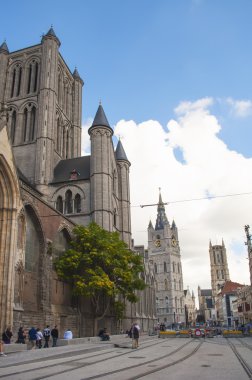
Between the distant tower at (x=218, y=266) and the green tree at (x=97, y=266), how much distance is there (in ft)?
452

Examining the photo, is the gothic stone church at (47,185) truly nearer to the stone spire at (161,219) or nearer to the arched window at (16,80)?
the arched window at (16,80)

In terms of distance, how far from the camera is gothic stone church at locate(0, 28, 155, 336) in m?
21.8

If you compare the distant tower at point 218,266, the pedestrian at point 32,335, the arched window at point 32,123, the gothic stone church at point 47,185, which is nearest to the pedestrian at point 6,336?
the gothic stone church at point 47,185

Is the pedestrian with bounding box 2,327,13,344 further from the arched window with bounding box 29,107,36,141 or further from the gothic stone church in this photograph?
the arched window with bounding box 29,107,36,141

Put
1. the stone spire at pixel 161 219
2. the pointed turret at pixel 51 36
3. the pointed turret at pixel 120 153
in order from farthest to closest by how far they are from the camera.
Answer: the stone spire at pixel 161 219
the pointed turret at pixel 51 36
the pointed turret at pixel 120 153

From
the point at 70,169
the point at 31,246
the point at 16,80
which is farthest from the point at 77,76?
the point at 31,246

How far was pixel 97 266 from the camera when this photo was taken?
28094mm

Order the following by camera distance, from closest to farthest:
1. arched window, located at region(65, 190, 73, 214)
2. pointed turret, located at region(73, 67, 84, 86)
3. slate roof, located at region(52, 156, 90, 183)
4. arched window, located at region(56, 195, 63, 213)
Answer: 1. arched window, located at region(65, 190, 73, 214)
2. arched window, located at region(56, 195, 63, 213)
3. slate roof, located at region(52, 156, 90, 183)
4. pointed turret, located at region(73, 67, 84, 86)

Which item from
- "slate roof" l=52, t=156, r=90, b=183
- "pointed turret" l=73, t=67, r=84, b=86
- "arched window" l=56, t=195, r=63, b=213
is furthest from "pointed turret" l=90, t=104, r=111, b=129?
"pointed turret" l=73, t=67, r=84, b=86

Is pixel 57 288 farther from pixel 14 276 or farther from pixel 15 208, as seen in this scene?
pixel 15 208

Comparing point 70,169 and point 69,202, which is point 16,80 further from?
point 69,202

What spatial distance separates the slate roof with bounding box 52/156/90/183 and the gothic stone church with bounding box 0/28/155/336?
13 centimetres

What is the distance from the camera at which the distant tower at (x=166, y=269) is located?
119 meters

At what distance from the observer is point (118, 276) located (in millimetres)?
29031
